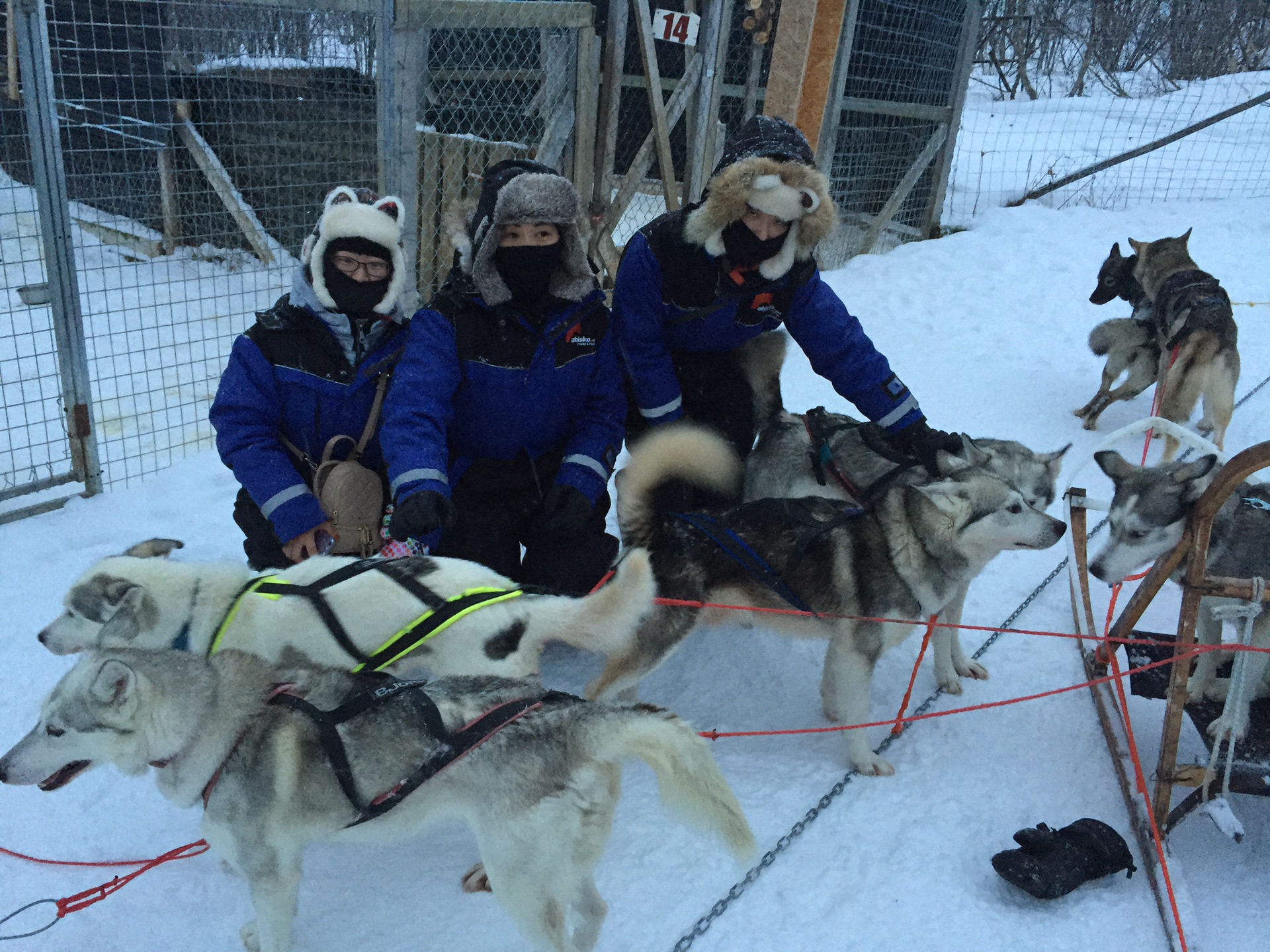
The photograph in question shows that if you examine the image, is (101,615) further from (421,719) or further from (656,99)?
(656,99)

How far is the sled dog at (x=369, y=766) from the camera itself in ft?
5.07

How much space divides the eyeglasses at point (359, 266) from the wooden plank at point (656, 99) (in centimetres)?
277

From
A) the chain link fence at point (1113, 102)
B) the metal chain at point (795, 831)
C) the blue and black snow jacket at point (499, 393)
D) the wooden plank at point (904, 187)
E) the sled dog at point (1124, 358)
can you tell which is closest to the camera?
the metal chain at point (795, 831)

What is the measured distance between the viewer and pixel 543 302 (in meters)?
2.59

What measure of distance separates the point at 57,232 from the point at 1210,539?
3.75 metres

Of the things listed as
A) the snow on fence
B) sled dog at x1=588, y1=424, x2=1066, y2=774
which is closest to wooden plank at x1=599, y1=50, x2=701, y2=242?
the snow on fence

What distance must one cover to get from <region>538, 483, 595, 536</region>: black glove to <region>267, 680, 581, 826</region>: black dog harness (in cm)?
99

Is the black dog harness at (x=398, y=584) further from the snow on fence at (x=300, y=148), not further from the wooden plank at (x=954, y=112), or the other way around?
the wooden plank at (x=954, y=112)

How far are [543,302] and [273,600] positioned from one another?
113 centimetres

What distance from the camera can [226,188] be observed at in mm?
5066

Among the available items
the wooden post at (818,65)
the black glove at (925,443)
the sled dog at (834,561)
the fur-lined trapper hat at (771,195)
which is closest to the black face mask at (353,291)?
the sled dog at (834,561)

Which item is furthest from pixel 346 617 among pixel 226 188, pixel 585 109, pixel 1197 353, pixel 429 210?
pixel 1197 353

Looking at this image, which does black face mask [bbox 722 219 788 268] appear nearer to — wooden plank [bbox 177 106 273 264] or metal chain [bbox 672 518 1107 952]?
metal chain [bbox 672 518 1107 952]

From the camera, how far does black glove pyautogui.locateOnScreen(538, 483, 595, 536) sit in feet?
8.61
